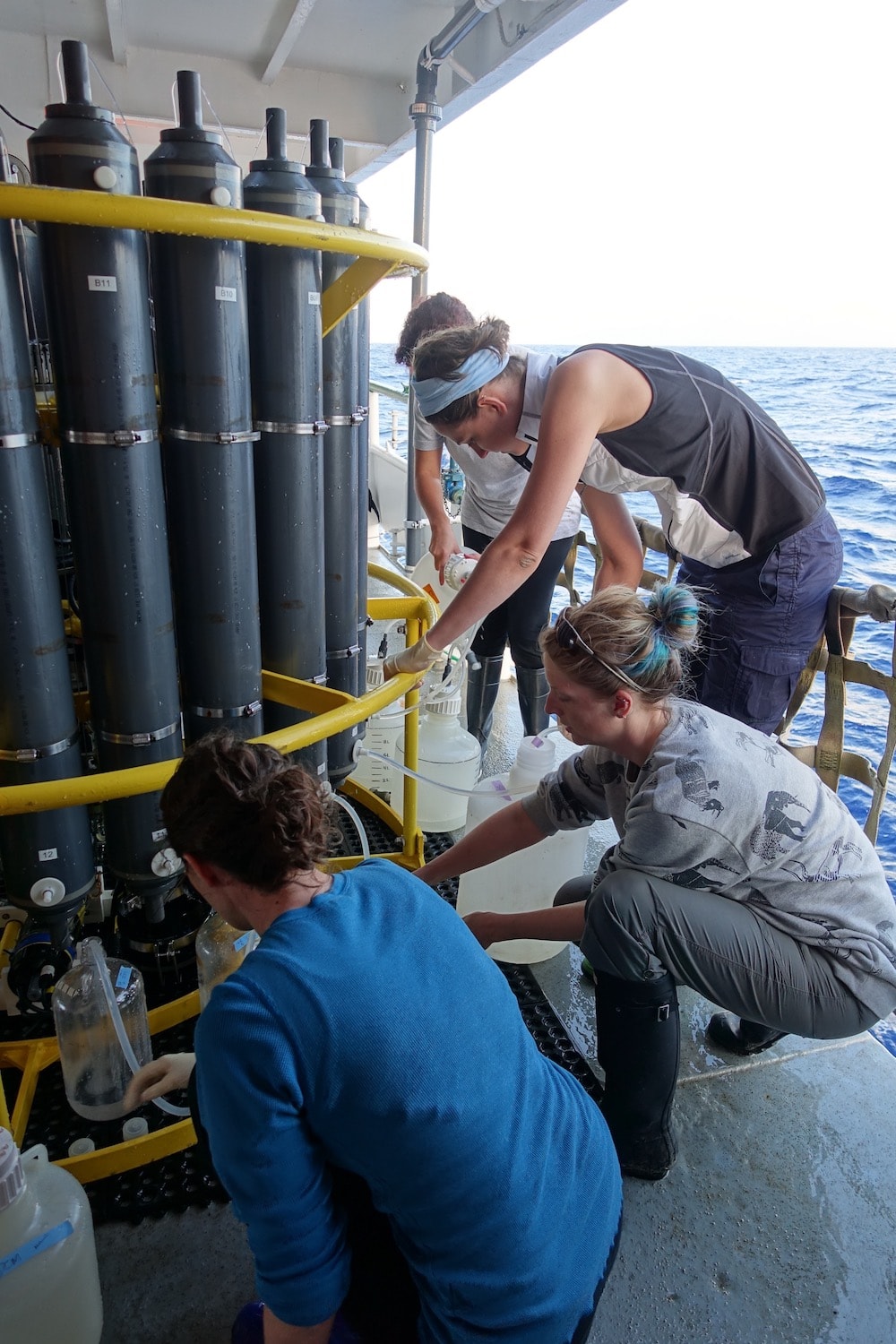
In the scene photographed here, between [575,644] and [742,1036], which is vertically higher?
[575,644]

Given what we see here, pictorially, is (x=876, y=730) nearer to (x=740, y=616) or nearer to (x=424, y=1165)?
(x=740, y=616)

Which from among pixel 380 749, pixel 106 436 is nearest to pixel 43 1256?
pixel 106 436

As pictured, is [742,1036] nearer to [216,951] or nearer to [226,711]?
[216,951]

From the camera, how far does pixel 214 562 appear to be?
1.61 meters

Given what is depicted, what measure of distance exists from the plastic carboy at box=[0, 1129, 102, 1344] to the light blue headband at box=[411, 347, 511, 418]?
154 cm

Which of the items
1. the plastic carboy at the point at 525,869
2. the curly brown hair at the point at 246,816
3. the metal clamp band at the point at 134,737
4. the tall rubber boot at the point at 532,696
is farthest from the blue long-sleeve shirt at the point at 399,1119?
the tall rubber boot at the point at 532,696

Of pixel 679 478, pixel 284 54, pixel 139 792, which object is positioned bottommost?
pixel 139 792

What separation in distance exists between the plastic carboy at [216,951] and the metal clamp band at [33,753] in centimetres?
56

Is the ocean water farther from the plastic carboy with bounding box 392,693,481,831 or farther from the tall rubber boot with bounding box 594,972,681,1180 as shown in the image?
the plastic carboy with bounding box 392,693,481,831

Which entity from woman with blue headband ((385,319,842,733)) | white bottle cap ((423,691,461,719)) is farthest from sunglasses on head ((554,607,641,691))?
white bottle cap ((423,691,461,719))

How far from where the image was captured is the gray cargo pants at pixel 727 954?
1.44m

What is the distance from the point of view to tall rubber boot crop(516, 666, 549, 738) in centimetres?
294

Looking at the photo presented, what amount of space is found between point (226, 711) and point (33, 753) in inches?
14.8

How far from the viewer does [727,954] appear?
1.44 metres
